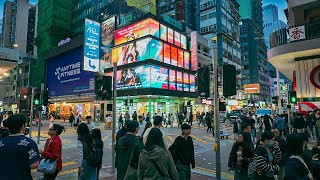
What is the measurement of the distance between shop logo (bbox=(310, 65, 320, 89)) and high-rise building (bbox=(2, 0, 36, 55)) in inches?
3748

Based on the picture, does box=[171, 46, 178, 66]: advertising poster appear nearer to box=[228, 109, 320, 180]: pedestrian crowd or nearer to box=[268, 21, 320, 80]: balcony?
box=[268, 21, 320, 80]: balcony

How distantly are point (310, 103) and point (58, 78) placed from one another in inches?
1983

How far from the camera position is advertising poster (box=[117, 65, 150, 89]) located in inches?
1361

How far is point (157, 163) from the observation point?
3508mm

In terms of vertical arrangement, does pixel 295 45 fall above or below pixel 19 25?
below

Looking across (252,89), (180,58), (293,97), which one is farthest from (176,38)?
(252,89)

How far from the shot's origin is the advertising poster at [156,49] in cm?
3531

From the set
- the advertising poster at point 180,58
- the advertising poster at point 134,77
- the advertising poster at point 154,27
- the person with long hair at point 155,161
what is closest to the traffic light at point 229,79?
the person with long hair at point 155,161

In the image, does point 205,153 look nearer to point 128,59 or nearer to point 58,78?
point 128,59

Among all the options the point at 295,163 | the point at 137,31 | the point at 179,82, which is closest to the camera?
the point at 295,163

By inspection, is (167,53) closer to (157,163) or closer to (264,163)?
(264,163)

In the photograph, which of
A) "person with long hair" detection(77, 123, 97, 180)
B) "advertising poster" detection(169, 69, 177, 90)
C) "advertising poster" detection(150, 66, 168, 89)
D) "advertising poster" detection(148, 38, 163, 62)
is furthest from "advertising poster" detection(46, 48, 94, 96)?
"person with long hair" detection(77, 123, 97, 180)

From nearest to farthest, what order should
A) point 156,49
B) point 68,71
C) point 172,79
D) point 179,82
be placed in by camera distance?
point 156,49 → point 172,79 → point 179,82 → point 68,71

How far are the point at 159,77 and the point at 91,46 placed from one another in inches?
454
